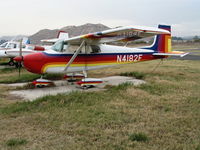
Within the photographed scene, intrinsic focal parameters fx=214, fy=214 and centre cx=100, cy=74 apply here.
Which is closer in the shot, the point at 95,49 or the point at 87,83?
the point at 87,83

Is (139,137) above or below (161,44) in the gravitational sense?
below

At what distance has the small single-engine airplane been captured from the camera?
7910 mm

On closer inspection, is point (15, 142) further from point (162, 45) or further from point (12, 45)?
point (12, 45)

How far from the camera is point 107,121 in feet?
14.2

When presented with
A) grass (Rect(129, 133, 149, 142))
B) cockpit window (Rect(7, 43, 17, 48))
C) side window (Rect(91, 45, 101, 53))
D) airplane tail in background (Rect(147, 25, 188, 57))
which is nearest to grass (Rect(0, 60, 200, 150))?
grass (Rect(129, 133, 149, 142))

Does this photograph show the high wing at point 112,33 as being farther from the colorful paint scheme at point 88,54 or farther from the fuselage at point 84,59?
the fuselage at point 84,59

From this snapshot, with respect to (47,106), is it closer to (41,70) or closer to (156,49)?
(41,70)

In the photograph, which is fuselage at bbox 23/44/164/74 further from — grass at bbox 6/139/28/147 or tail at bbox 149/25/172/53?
grass at bbox 6/139/28/147

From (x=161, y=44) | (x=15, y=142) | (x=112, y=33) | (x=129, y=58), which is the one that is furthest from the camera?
(x=161, y=44)

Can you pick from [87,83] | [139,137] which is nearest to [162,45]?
[87,83]

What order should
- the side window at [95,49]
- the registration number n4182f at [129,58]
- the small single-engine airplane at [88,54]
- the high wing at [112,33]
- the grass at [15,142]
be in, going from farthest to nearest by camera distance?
the registration number n4182f at [129,58] < the side window at [95,49] < the small single-engine airplane at [88,54] < the high wing at [112,33] < the grass at [15,142]

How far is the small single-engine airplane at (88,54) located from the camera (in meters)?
→ 7.91

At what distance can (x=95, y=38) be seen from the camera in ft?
27.1

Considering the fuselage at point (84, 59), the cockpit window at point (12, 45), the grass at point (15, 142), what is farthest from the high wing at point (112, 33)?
the cockpit window at point (12, 45)
